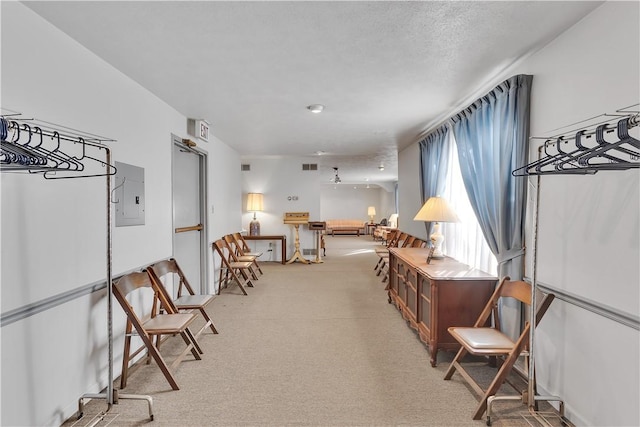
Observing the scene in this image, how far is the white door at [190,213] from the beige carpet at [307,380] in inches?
28.6

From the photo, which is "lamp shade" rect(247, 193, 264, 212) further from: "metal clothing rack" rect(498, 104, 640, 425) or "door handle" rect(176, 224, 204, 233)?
"metal clothing rack" rect(498, 104, 640, 425)

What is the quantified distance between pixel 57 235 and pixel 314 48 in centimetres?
204

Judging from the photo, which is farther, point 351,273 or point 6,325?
point 351,273

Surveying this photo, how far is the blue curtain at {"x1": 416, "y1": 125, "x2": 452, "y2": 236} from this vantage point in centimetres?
412

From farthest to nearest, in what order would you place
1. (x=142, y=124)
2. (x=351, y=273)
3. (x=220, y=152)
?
(x=351, y=273) → (x=220, y=152) → (x=142, y=124)

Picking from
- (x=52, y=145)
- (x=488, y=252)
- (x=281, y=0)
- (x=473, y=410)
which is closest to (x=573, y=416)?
(x=473, y=410)

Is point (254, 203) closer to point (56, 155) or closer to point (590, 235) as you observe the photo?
point (56, 155)

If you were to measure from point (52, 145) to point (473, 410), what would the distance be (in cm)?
315

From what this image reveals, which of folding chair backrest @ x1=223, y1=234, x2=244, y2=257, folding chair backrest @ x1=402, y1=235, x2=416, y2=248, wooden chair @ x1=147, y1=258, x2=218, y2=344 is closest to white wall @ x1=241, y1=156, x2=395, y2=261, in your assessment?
folding chair backrest @ x1=223, y1=234, x2=244, y2=257

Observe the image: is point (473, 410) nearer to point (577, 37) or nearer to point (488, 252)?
point (488, 252)

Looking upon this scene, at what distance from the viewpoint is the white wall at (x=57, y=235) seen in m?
1.78

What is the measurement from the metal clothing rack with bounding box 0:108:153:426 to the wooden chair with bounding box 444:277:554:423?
83.0 inches

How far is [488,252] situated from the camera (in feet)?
10.5

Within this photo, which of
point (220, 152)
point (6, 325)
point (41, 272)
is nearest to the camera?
point (6, 325)
